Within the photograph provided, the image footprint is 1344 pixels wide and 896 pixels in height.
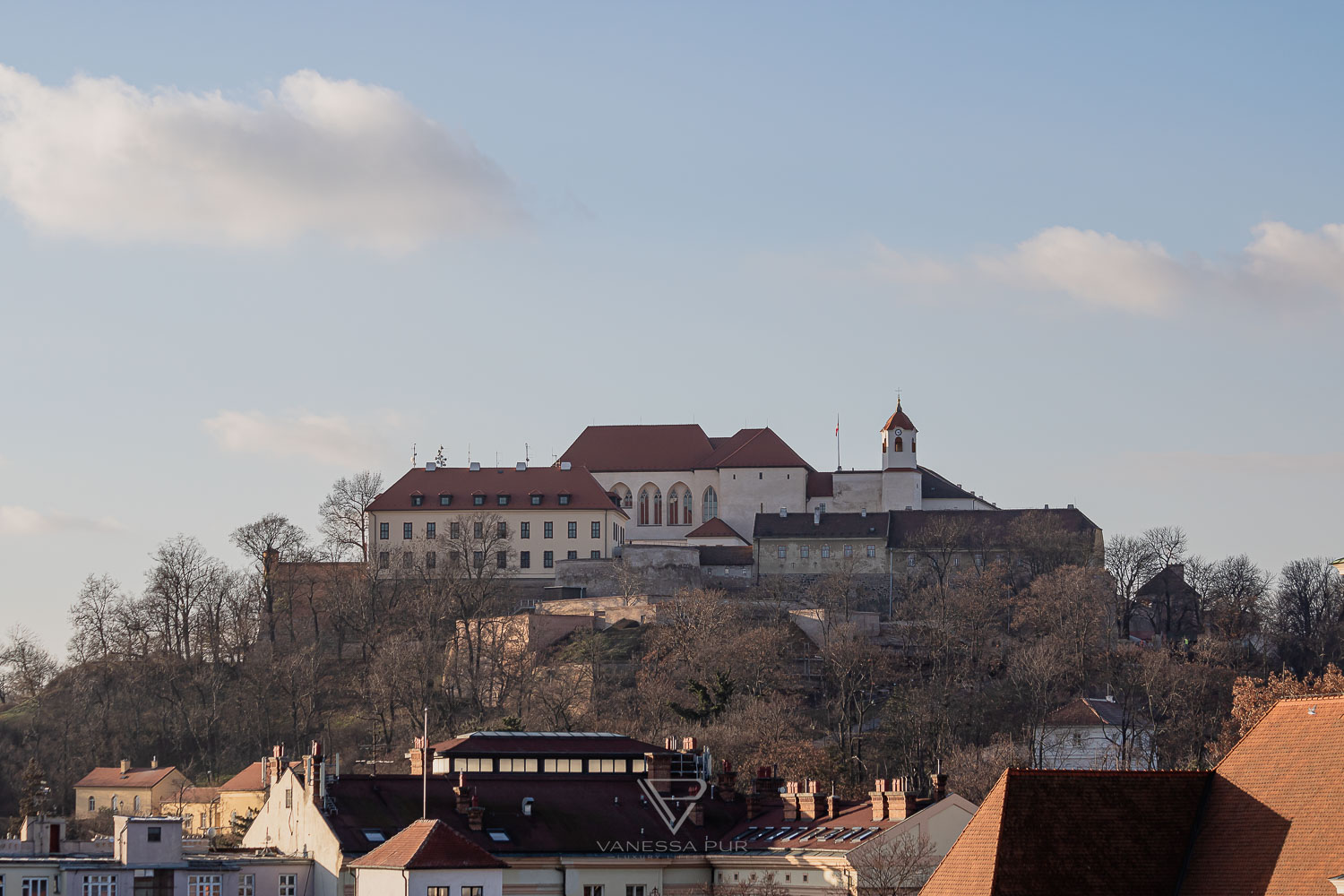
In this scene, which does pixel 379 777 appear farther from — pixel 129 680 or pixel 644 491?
pixel 644 491

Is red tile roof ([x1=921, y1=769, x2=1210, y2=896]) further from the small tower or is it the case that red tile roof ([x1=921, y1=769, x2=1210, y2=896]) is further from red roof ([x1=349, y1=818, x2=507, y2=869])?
the small tower

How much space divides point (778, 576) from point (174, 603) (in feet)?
118

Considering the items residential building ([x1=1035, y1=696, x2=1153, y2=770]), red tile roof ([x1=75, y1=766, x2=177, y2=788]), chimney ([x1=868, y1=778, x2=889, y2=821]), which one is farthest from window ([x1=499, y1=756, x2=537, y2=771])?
red tile roof ([x1=75, y1=766, x2=177, y2=788])

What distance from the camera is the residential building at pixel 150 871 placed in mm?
49312

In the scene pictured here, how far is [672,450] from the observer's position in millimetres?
143000

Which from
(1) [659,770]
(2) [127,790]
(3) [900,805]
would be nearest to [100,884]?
(1) [659,770]

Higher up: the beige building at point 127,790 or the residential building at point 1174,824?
the residential building at point 1174,824

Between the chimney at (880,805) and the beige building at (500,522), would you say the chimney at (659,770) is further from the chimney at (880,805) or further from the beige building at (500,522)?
the beige building at (500,522)

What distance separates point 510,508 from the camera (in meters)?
135

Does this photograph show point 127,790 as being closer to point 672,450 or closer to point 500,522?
point 500,522

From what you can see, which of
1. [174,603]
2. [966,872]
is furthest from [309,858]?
[174,603]

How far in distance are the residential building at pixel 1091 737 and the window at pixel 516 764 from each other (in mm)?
32172

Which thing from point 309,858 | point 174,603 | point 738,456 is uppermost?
point 738,456

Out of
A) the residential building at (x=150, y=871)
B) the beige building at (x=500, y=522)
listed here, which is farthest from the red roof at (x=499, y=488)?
the residential building at (x=150, y=871)
